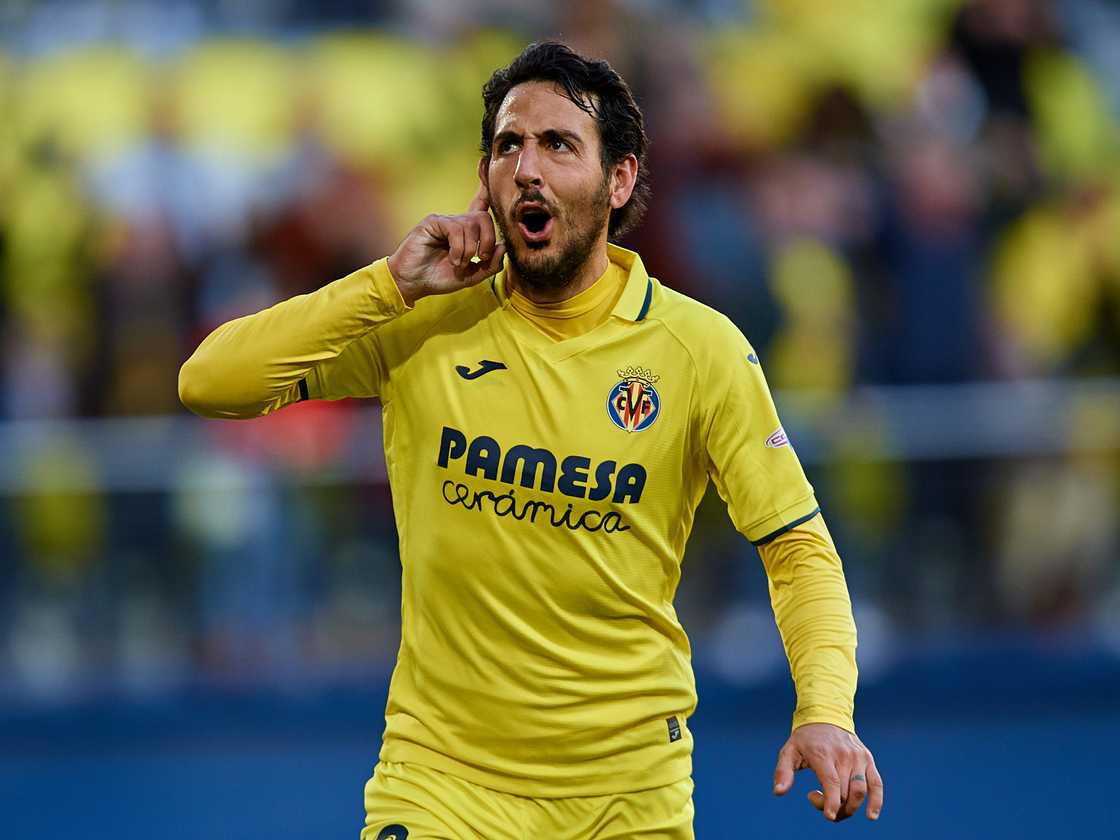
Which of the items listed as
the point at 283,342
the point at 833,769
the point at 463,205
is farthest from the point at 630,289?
the point at 463,205

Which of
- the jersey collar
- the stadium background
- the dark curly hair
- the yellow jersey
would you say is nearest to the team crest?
the yellow jersey

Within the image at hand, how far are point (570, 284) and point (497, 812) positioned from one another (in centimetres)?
116

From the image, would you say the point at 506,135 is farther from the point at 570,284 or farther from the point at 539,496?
the point at 539,496

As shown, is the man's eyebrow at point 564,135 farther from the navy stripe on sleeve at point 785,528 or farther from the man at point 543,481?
the navy stripe on sleeve at point 785,528

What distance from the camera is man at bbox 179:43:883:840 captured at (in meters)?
3.71

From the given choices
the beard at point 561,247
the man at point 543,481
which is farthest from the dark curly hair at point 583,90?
the beard at point 561,247

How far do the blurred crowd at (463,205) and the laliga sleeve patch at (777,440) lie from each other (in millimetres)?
3336

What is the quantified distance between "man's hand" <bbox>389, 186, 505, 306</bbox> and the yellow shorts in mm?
1026

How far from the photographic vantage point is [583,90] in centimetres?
383

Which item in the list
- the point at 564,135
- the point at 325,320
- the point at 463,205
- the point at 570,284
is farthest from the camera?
the point at 463,205

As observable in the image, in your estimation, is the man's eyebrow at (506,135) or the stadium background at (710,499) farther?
the stadium background at (710,499)

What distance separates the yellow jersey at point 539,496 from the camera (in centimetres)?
373

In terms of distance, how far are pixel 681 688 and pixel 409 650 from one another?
0.61 metres

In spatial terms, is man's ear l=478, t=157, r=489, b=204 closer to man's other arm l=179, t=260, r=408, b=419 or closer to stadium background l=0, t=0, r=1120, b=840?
man's other arm l=179, t=260, r=408, b=419
